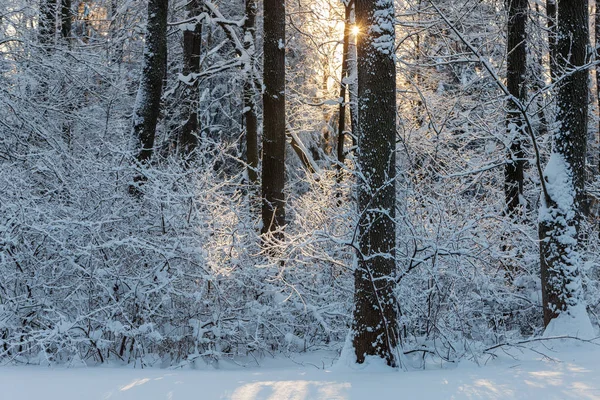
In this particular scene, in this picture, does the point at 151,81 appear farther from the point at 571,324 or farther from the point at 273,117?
the point at 571,324

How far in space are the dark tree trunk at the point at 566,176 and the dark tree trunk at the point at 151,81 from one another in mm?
5798

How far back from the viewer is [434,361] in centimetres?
596

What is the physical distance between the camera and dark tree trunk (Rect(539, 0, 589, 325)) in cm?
675

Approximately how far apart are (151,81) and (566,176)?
20.4 feet

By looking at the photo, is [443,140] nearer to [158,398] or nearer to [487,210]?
[487,210]

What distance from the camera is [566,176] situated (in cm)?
685

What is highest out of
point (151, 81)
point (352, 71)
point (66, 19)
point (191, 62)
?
point (66, 19)

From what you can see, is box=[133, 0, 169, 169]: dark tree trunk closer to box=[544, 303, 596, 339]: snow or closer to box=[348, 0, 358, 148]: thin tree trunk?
box=[348, 0, 358, 148]: thin tree trunk

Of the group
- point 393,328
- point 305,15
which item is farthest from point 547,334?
point 305,15

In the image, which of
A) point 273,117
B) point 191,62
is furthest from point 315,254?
point 191,62

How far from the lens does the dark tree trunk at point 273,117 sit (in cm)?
922

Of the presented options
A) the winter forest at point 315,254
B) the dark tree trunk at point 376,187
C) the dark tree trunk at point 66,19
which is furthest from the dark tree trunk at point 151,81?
the dark tree trunk at point 66,19

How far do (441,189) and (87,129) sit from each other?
8.47 meters

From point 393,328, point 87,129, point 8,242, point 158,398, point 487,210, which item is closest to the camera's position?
point 158,398
